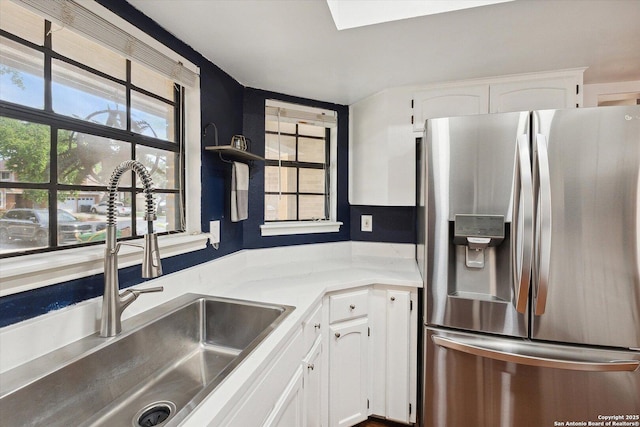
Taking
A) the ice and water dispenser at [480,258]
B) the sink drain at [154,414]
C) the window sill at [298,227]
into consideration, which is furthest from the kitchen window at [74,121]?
the ice and water dispenser at [480,258]

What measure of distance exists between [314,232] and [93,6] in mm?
1666

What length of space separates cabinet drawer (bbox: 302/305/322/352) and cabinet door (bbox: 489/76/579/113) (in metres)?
1.62

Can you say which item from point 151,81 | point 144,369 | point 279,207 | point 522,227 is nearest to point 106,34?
point 151,81

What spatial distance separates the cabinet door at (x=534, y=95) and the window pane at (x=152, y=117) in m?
1.88

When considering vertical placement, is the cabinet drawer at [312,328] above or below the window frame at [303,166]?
below

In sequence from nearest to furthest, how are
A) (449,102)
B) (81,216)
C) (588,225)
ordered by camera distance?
(81,216) < (588,225) < (449,102)

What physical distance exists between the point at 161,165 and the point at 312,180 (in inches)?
44.0

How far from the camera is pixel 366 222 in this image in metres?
2.37

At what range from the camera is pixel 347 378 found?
1656mm

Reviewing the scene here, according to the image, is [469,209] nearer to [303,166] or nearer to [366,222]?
[366,222]

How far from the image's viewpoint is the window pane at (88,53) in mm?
1010

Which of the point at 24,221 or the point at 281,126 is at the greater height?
the point at 281,126

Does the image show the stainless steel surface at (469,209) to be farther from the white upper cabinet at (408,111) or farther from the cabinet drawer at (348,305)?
the white upper cabinet at (408,111)

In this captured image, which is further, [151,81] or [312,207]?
[312,207]
